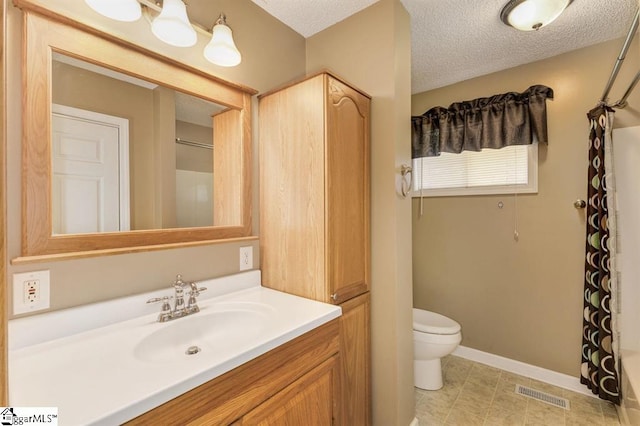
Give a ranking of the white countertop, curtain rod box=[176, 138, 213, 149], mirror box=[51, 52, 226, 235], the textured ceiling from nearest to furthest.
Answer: the white countertop, mirror box=[51, 52, 226, 235], curtain rod box=[176, 138, 213, 149], the textured ceiling

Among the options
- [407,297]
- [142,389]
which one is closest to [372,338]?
[407,297]

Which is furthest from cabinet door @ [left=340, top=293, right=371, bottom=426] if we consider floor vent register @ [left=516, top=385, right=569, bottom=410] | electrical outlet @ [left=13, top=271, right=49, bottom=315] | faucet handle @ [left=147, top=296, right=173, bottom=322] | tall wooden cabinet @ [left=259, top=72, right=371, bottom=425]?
floor vent register @ [left=516, top=385, right=569, bottom=410]

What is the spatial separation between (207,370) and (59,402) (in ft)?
1.02

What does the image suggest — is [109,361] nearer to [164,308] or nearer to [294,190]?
[164,308]

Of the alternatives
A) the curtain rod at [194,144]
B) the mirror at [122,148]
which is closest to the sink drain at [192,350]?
the mirror at [122,148]

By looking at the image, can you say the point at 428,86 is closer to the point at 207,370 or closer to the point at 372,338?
the point at 372,338

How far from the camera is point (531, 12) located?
59.9 inches

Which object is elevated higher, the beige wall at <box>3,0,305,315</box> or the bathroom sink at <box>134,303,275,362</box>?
the beige wall at <box>3,0,305,315</box>

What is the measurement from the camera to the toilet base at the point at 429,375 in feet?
6.73

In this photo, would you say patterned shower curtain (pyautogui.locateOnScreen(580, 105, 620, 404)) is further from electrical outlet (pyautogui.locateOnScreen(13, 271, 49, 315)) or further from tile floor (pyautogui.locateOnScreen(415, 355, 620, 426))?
electrical outlet (pyautogui.locateOnScreen(13, 271, 49, 315))

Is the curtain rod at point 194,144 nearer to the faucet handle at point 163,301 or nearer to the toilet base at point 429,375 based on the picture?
the faucet handle at point 163,301

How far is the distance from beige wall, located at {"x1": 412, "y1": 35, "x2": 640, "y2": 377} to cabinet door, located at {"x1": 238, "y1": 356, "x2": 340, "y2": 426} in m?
1.73

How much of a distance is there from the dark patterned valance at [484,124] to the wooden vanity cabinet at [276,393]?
199 centimetres

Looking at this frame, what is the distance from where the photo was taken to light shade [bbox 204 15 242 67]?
1.29 metres
